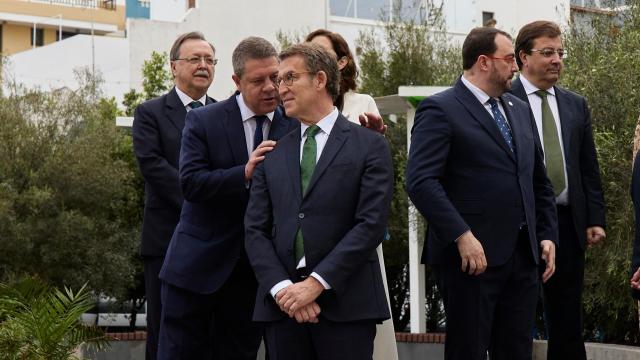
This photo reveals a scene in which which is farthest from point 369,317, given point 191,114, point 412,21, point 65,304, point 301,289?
point 412,21

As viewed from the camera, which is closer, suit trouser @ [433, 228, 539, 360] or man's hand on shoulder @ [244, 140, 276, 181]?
man's hand on shoulder @ [244, 140, 276, 181]

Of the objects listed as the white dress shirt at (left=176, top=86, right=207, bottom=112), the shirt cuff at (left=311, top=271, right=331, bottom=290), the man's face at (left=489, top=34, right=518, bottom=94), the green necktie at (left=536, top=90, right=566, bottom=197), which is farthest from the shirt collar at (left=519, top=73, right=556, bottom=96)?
the shirt cuff at (left=311, top=271, right=331, bottom=290)

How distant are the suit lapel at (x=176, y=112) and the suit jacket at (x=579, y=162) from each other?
2.15 m

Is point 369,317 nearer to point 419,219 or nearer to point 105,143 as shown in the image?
point 419,219

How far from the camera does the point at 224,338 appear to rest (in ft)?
23.8

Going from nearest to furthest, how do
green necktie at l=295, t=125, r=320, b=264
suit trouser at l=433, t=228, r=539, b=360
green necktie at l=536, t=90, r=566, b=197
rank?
1. green necktie at l=295, t=125, r=320, b=264
2. suit trouser at l=433, t=228, r=539, b=360
3. green necktie at l=536, t=90, r=566, b=197

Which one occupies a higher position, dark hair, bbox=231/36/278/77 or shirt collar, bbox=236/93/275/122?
dark hair, bbox=231/36/278/77

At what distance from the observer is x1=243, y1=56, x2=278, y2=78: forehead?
6.69 m

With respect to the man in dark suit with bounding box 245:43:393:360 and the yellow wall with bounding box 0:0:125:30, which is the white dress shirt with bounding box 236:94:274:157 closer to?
the man in dark suit with bounding box 245:43:393:360

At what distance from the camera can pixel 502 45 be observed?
7078 millimetres

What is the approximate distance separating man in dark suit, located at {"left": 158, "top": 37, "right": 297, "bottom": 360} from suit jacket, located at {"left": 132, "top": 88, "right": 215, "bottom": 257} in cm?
68

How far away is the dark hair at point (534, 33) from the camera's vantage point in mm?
7984

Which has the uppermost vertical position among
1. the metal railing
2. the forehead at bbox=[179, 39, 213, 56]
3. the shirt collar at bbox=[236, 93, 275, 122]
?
the metal railing

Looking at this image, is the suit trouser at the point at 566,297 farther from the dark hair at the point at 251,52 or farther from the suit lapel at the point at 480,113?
the dark hair at the point at 251,52
